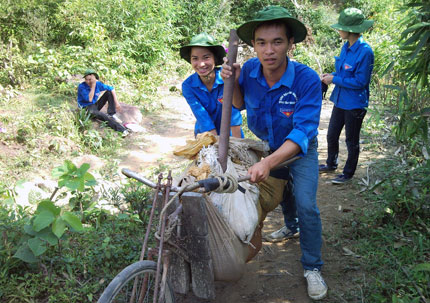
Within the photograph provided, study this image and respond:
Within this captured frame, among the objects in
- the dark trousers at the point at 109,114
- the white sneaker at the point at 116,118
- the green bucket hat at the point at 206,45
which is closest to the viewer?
the green bucket hat at the point at 206,45

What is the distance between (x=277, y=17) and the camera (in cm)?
240

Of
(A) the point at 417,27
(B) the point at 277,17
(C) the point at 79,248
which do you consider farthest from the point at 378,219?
(C) the point at 79,248

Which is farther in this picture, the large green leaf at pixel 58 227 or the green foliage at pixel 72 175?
the green foliage at pixel 72 175

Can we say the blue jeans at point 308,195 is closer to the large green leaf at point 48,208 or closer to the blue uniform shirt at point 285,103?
the blue uniform shirt at point 285,103

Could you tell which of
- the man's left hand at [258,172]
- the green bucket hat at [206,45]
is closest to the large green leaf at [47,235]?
the man's left hand at [258,172]

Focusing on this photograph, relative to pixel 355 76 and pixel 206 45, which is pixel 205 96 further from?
pixel 355 76

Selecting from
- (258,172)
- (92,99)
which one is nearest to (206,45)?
(258,172)

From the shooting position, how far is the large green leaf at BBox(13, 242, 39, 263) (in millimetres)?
2602

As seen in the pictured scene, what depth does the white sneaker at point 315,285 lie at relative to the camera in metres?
2.74

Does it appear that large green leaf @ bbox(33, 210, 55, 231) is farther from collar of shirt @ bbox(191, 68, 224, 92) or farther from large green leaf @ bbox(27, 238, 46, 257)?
collar of shirt @ bbox(191, 68, 224, 92)

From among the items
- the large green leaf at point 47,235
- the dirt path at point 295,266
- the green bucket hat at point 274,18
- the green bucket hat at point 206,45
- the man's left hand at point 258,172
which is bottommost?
the dirt path at point 295,266

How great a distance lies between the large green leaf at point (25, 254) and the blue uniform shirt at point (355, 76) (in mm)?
3614

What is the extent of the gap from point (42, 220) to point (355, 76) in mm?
3611

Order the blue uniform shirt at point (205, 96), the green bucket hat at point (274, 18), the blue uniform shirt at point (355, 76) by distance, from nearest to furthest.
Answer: the green bucket hat at point (274, 18) < the blue uniform shirt at point (205, 96) < the blue uniform shirt at point (355, 76)
